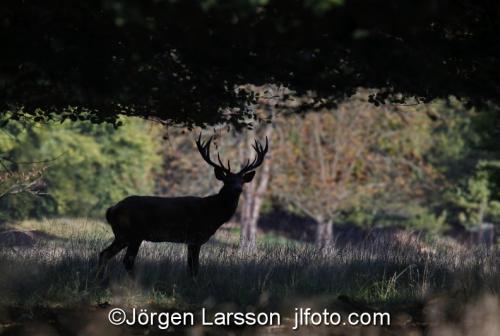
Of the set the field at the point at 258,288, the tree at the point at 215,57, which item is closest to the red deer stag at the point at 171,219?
the field at the point at 258,288

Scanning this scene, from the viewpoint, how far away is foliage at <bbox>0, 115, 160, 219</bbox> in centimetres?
3869

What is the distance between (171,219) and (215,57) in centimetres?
369

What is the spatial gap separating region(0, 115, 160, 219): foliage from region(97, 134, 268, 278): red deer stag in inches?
998

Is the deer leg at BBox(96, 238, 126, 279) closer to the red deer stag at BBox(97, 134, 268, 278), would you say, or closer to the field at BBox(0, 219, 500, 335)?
the red deer stag at BBox(97, 134, 268, 278)

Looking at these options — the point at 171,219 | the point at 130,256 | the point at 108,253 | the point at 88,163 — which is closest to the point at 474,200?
the point at 88,163

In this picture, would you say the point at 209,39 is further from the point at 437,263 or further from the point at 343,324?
the point at 437,263

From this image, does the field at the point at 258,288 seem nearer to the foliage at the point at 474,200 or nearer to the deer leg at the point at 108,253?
the deer leg at the point at 108,253

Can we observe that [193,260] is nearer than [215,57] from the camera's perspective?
No

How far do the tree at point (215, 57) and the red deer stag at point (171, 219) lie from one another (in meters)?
2.13

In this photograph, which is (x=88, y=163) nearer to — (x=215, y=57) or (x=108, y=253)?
(x=108, y=253)

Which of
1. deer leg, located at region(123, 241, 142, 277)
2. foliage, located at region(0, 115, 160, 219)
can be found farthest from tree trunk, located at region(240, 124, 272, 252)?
deer leg, located at region(123, 241, 142, 277)

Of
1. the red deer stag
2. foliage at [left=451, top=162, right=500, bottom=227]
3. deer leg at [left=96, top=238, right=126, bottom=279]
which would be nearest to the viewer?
deer leg at [left=96, top=238, right=126, bottom=279]

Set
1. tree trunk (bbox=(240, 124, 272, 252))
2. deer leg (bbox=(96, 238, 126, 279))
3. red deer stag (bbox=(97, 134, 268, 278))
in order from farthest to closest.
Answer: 1. tree trunk (bbox=(240, 124, 272, 252))
2. red deer stag (bbox=(97, 134, 268, 278))
3. deer leg (bbox=(96, 238, 126, 279))

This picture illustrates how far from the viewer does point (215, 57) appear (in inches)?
373
